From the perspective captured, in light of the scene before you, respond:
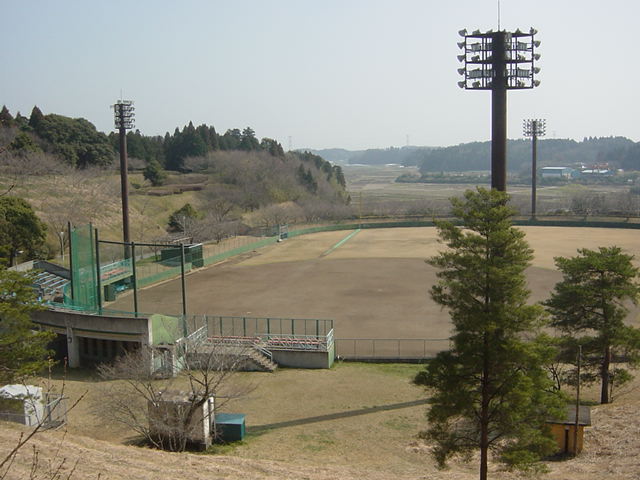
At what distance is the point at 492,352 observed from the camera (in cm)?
1473

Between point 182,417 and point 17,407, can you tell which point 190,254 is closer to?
point 17,407

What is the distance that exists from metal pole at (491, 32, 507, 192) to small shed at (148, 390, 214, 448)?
14882 millimetres

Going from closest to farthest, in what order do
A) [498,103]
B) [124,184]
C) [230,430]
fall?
[230,430], [498,103], [124,184]

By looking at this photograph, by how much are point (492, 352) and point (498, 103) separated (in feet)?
49.7

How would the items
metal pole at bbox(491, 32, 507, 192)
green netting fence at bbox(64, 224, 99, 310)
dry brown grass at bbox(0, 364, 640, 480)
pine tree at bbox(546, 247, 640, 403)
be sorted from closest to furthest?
dry brown grass at bbox(0, 364, 640, 480) → pine tree at bbox(546, 247, 640, 403) → metal pole at bbox(491, 32, 507, 192) → green netting fence at bbox(64, 224, 99, 310)

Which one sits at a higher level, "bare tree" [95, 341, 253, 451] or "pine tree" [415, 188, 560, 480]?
"pine tree" [415, 188, 560, 480]

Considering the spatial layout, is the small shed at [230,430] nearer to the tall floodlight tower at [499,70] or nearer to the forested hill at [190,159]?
the tall floodlight tower at [499,70]

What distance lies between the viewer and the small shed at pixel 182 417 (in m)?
18.5

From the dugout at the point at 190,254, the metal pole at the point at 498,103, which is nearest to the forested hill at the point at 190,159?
the dugout at the point at 190,254

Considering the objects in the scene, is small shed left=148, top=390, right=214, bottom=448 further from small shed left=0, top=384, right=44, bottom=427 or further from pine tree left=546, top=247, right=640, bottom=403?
pine tree left=546, top=247, right=640, bottom=403

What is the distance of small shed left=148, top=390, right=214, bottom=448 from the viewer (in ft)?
60.7

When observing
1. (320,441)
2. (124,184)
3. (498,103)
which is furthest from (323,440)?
(124,184)

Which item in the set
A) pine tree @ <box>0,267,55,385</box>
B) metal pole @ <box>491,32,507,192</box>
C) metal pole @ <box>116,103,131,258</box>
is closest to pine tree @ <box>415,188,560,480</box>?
metal pole @ <box>491,32,507,192</box>

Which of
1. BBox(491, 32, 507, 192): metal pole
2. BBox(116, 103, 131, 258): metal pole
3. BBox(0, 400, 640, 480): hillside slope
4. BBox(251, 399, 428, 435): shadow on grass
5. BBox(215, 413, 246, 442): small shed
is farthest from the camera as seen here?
BBox(116, 103, 131, 258): metal pole
